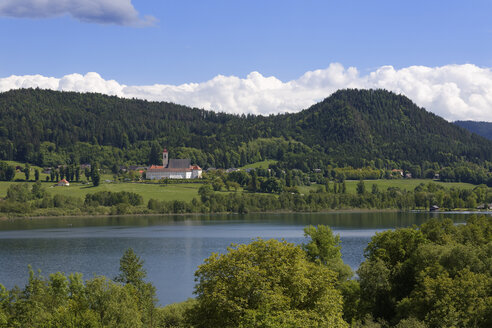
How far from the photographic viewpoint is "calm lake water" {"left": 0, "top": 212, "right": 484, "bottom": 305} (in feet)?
247

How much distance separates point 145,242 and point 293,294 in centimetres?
8012

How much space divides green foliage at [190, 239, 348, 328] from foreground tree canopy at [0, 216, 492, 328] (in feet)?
0.19

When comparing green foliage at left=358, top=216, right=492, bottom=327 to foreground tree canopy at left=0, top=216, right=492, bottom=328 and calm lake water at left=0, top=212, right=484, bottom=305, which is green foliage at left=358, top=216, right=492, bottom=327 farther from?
calm lake water at left=0, top=212, right=484, bottom=305

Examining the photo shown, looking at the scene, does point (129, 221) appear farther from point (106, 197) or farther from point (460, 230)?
point (460, 230)

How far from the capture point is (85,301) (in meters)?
39.0

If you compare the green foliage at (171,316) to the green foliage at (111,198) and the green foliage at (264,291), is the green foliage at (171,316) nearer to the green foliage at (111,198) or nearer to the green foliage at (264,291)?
the green foliage at (264,291)

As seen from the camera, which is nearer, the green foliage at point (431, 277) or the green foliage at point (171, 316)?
the green foliage at point (431, 277)

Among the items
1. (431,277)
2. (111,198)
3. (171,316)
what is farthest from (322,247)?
(111,198)

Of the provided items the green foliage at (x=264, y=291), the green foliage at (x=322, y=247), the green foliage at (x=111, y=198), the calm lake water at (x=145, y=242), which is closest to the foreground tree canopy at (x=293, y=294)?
the green foliage at (x=264, y=291)

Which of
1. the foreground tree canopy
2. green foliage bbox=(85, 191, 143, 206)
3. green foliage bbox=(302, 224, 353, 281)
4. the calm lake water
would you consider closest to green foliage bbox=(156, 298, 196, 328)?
the foreground tree canopy

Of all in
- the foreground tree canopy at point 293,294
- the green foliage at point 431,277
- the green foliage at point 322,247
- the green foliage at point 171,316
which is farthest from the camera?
the green foliage at point 322,247

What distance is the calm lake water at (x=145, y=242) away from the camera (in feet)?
247

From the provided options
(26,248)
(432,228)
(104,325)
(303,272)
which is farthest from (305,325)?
(26,248)

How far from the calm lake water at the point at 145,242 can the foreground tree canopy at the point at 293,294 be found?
60.9 feet
